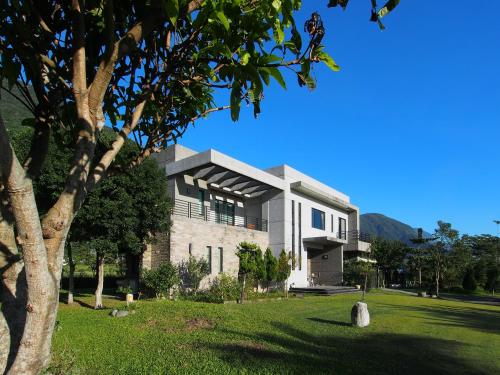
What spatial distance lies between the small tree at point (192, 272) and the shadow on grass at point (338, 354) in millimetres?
10732

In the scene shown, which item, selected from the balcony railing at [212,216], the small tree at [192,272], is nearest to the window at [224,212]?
the balcony railing at [212,216]

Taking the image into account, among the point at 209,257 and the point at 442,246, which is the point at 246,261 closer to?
the point at 209,257

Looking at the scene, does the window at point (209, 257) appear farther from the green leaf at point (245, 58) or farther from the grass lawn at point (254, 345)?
the green leaf at point (245, 58)

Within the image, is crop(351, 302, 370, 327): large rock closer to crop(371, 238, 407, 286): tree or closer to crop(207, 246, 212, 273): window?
crop(207, 246, 212, 273): window

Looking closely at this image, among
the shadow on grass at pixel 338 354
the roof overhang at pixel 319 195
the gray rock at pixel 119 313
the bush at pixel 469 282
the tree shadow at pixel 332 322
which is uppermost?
the roof overhang at pixel 319 195

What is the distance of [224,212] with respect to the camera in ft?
99.8

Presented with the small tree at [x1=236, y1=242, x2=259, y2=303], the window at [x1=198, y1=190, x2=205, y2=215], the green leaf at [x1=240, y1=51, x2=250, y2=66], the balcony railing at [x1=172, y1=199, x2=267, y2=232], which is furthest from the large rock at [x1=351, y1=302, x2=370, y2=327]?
the window at [x1=198, y1=190, x2=205, y2=215]

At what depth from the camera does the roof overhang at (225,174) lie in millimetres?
24966

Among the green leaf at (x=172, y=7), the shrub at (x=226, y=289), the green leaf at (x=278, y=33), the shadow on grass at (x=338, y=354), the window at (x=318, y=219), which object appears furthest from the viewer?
the window at (x=318, y=219)

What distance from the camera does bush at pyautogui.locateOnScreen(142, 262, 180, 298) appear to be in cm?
2073

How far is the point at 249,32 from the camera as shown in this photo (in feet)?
11.0

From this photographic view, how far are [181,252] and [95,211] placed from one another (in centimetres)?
677

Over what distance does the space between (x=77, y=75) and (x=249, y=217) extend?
29694 mm

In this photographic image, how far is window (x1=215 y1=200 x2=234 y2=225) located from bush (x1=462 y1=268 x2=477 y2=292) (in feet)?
102
